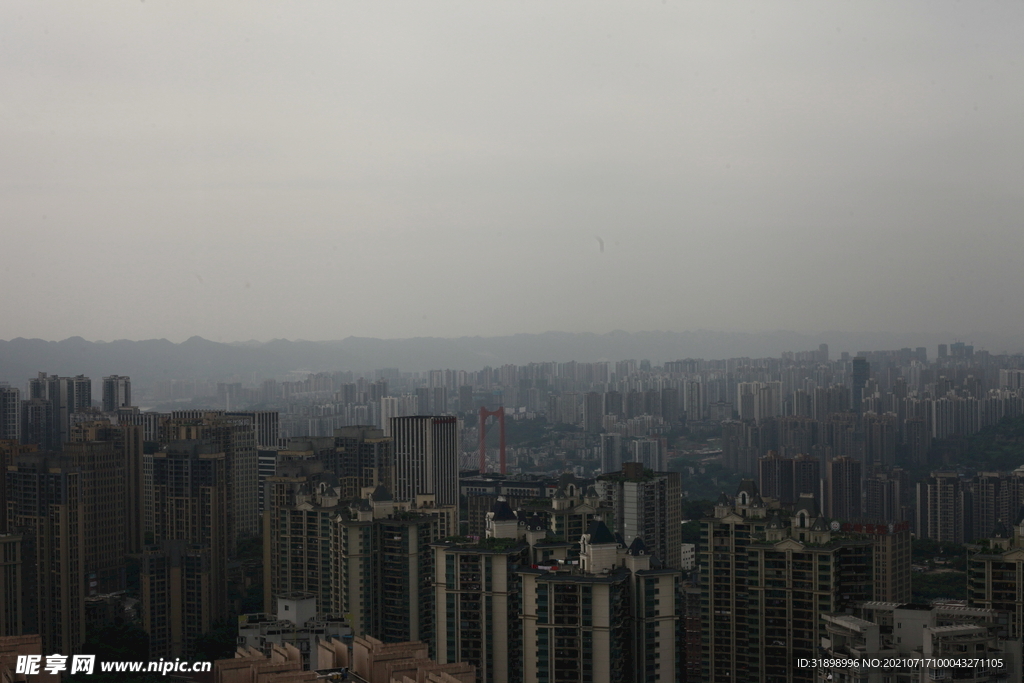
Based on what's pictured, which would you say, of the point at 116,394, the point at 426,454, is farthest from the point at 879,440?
the point at 116,394

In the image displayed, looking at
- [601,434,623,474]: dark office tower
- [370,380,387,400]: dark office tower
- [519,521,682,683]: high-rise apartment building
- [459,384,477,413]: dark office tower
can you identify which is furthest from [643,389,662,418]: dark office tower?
[519,521,682,683]: high-rise apartment building

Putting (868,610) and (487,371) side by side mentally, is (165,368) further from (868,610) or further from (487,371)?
(868,610)

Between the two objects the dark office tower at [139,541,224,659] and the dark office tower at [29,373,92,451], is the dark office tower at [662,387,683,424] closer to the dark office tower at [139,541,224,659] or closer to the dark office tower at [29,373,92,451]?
the dark office tower at [139,541,224,659]

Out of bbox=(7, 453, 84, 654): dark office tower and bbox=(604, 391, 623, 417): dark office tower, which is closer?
bbox=(7, 453, 84, 654): dark office tower

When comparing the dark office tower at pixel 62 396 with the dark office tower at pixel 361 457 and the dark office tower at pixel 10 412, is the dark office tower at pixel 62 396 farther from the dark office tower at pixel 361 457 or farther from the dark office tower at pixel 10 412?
the dark office tower at pixel 361 457

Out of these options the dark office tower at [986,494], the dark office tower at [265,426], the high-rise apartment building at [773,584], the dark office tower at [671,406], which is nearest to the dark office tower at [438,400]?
the dark office tower at [265,426]
